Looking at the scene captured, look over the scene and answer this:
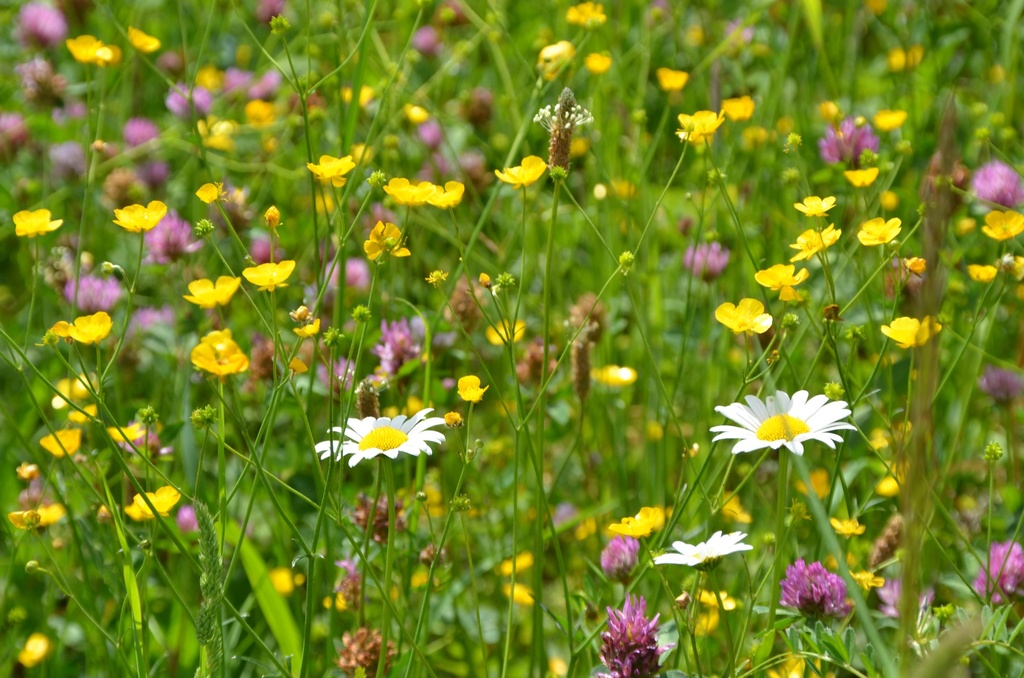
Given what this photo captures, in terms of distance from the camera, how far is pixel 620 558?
3.86ft

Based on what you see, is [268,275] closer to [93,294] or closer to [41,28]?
[93,294]

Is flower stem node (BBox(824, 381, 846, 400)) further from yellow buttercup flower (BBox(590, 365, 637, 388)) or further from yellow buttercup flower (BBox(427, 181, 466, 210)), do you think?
yellow buttercup flower (BBox(590, 365, 637, 388))

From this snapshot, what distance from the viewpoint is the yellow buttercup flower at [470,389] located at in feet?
3.30

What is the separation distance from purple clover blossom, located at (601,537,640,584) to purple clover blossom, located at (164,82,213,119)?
4.28 feet

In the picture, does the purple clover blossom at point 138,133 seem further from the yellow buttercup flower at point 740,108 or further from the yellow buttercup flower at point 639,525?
the yellow buttercup flower at point 639,525

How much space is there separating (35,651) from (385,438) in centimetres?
70

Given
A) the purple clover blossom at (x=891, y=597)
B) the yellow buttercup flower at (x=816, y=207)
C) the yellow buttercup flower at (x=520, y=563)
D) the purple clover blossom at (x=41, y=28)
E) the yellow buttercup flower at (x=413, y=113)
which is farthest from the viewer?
the purple clover blossom at (x=41, y=28)

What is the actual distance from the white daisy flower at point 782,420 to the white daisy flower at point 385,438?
25 centimetres

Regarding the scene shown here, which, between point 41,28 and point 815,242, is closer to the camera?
point 815,242

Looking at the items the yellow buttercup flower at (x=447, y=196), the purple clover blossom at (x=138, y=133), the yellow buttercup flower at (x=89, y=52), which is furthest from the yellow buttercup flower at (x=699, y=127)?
the purple clover blossom at (x=138, y=133)

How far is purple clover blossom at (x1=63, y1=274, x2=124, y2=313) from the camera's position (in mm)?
1763

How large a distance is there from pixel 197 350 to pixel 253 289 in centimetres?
81

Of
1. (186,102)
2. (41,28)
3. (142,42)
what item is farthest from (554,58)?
(41,28)

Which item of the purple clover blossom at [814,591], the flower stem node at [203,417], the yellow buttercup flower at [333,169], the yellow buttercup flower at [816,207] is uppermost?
the yellow buttercup flower at [333,169]
